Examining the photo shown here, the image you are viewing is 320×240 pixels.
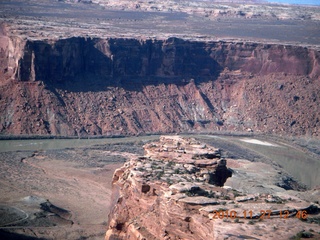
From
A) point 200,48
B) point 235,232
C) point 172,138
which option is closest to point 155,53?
point 200,48

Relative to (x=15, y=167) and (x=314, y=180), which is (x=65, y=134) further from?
(x=314, y=180)

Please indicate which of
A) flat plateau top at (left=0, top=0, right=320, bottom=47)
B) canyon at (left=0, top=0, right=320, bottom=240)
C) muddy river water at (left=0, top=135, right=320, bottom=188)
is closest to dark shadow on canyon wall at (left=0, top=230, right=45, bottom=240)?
canyon at (left=0, top=0, right=320, bottom=240)

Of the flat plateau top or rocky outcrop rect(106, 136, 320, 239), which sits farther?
the flat plateau top

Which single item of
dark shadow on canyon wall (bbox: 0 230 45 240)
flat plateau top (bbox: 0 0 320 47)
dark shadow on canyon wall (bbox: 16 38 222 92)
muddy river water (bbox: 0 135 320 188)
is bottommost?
muddy river water (bbox: 0 135 320 188)

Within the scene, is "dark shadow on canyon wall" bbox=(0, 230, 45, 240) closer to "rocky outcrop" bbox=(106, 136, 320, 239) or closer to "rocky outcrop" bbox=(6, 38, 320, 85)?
"rocky outcrop" bbox=(106, 136, 320, 239)

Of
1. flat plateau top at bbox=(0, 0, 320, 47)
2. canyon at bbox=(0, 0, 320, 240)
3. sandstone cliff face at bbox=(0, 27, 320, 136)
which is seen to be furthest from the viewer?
flat plateau top at bbox=(0, 0, 320, 47)

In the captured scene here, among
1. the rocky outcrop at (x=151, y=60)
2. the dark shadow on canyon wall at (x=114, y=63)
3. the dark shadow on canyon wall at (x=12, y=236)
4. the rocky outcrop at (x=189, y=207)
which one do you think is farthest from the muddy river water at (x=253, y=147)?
the rocky outcrop at (x=189, y=207)
